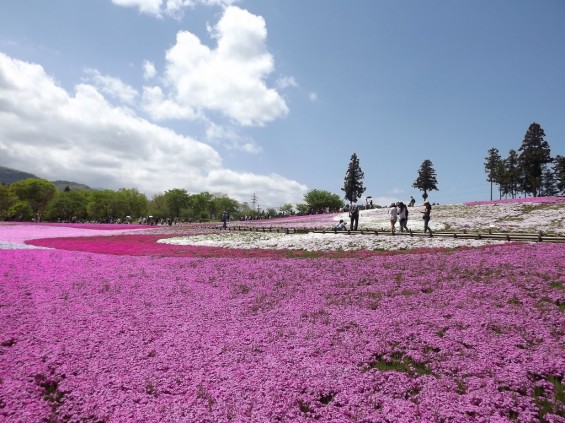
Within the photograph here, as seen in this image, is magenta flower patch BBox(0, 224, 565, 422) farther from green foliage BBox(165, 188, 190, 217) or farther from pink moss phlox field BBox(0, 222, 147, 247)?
green foliage BBox(165, 188, 190, 217)

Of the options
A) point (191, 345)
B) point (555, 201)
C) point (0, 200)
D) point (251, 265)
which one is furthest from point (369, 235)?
point (0, 200)

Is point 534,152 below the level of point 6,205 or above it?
above

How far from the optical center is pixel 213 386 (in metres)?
7.16

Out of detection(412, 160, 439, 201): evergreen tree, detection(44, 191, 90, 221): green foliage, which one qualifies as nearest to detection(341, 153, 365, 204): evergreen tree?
detection(412, 160, 439, 201): evergreen tree

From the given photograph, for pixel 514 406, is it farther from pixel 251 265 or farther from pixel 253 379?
pixel 251 265

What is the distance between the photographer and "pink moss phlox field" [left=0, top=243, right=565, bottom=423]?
650cm

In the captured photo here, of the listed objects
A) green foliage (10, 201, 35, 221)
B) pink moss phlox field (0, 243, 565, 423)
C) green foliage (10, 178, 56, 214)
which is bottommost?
pink moss phlox field (0, 243, 565, 423)

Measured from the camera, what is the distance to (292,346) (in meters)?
8.98

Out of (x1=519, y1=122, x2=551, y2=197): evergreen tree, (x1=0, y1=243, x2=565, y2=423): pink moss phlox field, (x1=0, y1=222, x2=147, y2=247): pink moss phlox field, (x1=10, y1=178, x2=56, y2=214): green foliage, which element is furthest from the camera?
(x1=10, y1=178, x2=56, y2=214): green foliage

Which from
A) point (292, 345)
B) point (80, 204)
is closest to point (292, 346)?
point (292, 345)

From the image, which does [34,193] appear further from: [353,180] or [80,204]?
[353,180]

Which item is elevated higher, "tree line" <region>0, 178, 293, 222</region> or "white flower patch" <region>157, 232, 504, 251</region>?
"tree line" <region>0, 178, 293, 222</region>

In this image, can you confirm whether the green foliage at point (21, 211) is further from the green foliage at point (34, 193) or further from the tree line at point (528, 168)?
A: the tree line at point (528, 168)

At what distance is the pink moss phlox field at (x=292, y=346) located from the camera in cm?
650
